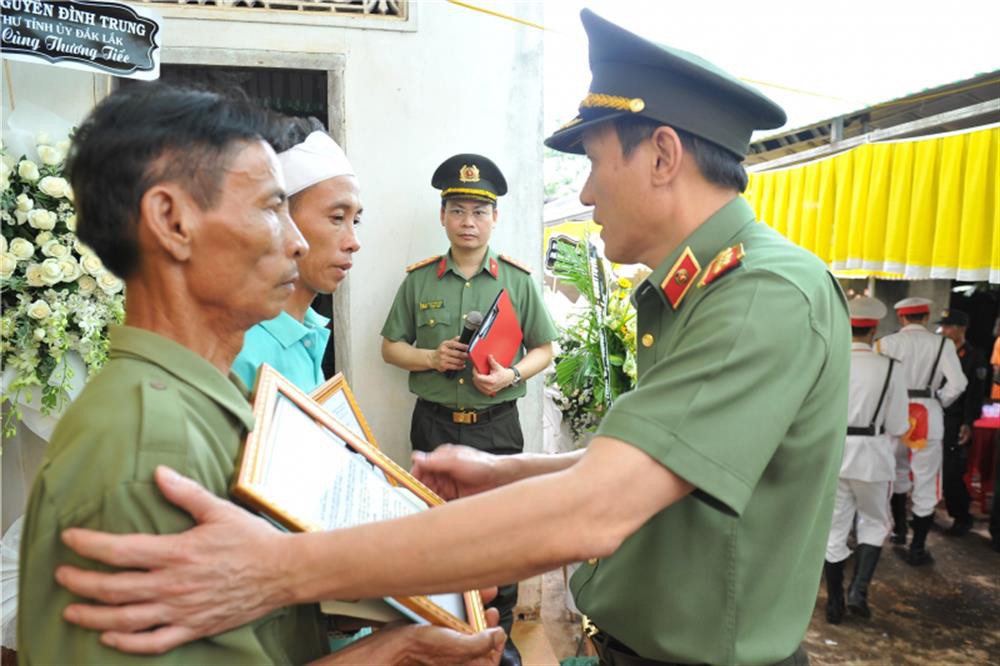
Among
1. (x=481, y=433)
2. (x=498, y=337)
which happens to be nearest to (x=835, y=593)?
(x=481, y=433)

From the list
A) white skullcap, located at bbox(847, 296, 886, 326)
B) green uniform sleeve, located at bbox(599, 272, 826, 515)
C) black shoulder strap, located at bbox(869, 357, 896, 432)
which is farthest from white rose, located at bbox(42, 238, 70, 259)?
black shoulder strap, located at bbox(869, 357, 896, 432)

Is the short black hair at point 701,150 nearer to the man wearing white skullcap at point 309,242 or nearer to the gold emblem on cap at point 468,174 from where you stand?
the man wearing white skullcap at point 309,242

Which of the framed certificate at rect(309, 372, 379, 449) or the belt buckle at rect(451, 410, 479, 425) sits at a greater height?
the framed certificate at rect(309, 372, 379, 449)

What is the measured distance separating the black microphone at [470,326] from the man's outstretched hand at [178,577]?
302cm

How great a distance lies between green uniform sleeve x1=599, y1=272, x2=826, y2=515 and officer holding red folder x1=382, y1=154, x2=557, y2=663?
9.35 ft

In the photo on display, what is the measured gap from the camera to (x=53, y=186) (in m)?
2.95

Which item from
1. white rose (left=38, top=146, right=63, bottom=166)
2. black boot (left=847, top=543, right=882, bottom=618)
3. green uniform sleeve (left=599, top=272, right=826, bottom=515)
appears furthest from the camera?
black boot (left=847, top=543, right=882, bottom=618)

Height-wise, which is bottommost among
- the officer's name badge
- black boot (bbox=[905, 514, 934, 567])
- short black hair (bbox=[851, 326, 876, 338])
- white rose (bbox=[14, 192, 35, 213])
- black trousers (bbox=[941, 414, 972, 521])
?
black boot (bbox=[905, 514, 934, 567])

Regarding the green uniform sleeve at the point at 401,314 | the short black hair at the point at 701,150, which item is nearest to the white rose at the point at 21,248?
the green uniform sleeve at the point at 401,314

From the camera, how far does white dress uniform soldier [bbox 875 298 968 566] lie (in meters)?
6.65

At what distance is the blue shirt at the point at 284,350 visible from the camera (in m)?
1.91

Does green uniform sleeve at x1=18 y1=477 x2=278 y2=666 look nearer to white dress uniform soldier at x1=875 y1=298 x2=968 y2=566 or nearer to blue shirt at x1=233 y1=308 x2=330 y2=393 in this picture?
blue shirt at x1=233 y1=308 x2=330 y2=393

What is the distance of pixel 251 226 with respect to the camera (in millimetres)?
1249

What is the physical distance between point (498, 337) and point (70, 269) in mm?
2177
